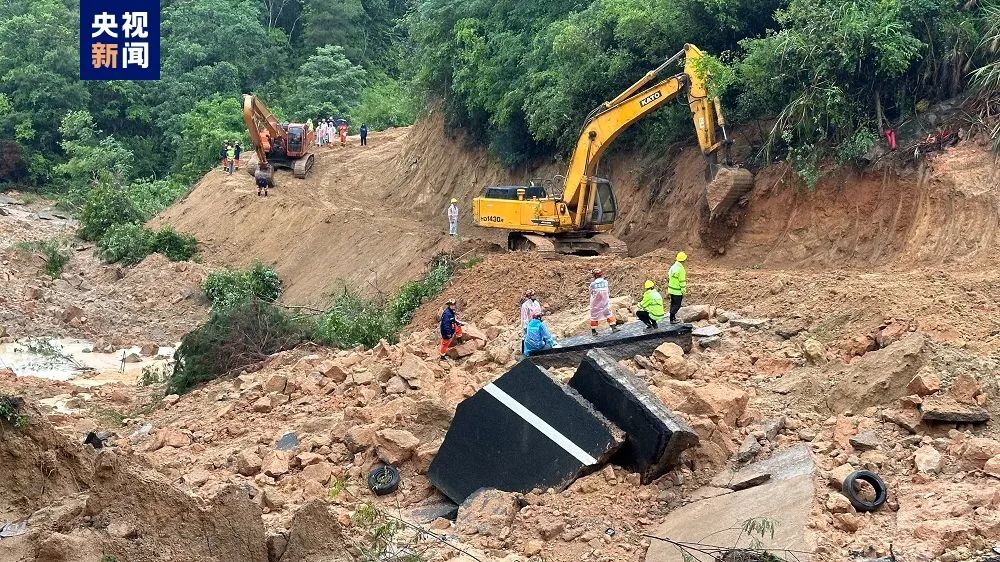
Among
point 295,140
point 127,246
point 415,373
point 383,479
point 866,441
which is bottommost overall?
point 127,246

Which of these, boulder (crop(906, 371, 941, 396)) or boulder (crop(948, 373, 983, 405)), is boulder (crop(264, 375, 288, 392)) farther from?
boulder (crop(948, 373, 983, 405))

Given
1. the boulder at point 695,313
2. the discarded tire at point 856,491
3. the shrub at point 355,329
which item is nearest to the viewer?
the discarded tire at point 856,491

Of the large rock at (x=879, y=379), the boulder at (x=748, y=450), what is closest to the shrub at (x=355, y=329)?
the large rock at (x=879, y=379)

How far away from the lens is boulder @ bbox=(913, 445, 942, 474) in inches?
385

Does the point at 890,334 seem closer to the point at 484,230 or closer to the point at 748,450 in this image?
the point at 748,450

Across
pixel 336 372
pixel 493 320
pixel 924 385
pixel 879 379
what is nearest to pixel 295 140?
pixel 493 320

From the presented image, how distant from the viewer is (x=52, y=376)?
20.6 metres

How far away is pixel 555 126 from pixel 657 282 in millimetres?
8516

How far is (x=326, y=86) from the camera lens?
4984 cm

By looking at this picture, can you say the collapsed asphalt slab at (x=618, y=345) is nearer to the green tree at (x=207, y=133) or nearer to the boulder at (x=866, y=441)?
the boulder at (x=866, y=441)

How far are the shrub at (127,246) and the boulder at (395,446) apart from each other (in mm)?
21430

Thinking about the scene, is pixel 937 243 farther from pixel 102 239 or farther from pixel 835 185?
pixel 102 239

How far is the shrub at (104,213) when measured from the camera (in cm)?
3544

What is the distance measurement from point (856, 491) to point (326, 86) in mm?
42942
